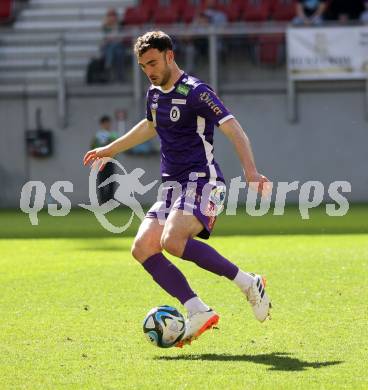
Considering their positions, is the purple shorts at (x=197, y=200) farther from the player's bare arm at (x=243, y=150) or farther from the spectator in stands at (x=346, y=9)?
the spectator in stands at (x=346, y=9)

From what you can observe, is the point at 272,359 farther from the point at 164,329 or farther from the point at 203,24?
the point at 203,24

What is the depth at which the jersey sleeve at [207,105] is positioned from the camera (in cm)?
742

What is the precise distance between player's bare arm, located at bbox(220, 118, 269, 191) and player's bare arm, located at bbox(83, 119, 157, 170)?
2.54 feet

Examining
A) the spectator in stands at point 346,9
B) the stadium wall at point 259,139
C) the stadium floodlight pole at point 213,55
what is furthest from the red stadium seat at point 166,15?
the spectator in stands at point 346,9

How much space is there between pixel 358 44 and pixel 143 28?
14.5ft

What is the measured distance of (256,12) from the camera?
24.3m

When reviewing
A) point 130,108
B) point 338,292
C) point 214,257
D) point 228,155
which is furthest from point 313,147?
point 214,257

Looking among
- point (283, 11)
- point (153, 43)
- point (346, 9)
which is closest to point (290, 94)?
point (346, 9)

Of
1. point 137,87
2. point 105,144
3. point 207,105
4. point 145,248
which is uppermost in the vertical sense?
point 207,105

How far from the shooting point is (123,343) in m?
7.46

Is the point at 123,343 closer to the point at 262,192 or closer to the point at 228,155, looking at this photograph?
the point at 262,192

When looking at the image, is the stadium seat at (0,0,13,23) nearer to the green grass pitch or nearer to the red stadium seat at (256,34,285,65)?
the red stadium seat at (256,34,285,65)

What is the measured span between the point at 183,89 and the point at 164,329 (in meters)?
1.56

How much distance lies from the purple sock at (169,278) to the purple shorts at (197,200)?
29 cm
